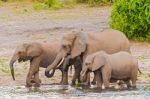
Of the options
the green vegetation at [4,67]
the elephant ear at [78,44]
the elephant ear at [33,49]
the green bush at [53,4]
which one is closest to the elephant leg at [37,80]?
the elephant ear at [33,49]

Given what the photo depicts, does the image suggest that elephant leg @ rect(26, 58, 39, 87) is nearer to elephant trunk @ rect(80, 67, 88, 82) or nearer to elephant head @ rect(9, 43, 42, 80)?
elephant head @ rect(9, 43, 42, 80)

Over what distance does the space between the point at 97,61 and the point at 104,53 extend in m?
0.36

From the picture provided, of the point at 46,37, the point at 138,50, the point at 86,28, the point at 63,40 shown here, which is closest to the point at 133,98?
the point at 63,40

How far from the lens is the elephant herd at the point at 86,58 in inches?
570

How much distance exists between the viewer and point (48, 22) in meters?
26.9

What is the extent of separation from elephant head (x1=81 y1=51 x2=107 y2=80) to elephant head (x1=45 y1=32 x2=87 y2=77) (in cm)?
44

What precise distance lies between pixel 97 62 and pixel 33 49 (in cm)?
158

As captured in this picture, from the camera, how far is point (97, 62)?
14.4 m

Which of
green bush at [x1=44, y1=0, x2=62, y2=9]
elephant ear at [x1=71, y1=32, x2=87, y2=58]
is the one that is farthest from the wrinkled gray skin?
green bush at [x1=44, y1=0, x2=62, y2=9]

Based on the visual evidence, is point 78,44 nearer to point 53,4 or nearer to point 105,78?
point 105,78

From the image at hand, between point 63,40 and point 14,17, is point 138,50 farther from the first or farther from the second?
point 14,17

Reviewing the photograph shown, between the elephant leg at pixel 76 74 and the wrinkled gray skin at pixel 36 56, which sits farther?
the wrinkled gray skin at pixel 36 56

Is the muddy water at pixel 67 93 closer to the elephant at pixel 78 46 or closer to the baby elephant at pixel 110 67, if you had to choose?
the baby elephant at pixel 110 67

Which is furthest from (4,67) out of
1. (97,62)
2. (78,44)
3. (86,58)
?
(97,62)
